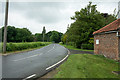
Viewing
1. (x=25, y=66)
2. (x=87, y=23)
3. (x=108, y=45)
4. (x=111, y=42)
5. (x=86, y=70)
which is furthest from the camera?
(x=87, y=23)

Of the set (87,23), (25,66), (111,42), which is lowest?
(25,66)

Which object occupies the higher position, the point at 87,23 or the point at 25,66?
A: the point at 87,23

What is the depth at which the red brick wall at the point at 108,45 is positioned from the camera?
6.73m

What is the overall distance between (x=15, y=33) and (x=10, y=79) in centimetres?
5650

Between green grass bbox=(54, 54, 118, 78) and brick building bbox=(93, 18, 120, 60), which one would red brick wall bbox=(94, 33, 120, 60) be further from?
green grass bbox=(54, 54, 118, 78)

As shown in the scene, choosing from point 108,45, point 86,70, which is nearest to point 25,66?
point 86,70

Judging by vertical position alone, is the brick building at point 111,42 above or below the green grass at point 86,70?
above

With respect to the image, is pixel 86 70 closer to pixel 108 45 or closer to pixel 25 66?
pixel 25 66

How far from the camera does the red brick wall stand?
22.1 ft

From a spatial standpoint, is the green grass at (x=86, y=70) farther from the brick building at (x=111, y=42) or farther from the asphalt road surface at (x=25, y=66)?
the brick building at (x=111, y=42)

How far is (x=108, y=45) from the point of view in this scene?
7.55 meters

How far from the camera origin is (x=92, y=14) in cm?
1836

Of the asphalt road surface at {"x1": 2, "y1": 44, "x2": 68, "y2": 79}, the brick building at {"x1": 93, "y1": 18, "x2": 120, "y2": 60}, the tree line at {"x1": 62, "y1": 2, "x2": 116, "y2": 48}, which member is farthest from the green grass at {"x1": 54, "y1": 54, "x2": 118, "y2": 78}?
the tree line at {"x1": 62, "y1": 2, "x2": 116, "y2": 48}

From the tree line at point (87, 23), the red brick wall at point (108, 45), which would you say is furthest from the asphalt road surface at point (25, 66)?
the tree line at point (87, 23)
